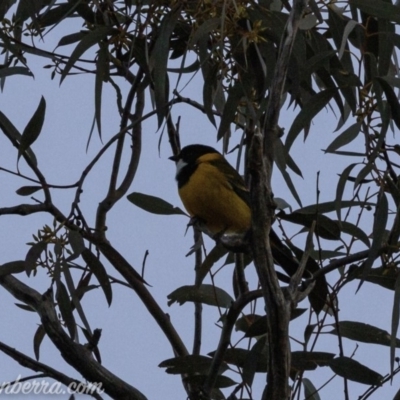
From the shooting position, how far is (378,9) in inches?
91.2

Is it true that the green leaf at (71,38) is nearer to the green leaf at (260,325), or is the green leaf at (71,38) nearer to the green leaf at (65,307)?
the green leaf at (65,307)

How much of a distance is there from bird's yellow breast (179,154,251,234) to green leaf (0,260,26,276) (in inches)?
36.6

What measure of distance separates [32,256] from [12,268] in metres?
0.17

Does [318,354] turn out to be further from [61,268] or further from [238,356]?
[61,268]

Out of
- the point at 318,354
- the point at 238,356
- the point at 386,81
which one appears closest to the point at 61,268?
the point at 238,356

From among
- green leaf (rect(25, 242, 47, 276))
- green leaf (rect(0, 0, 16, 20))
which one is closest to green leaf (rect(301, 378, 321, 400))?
green leaf (rect(25, 242, 47, 276))

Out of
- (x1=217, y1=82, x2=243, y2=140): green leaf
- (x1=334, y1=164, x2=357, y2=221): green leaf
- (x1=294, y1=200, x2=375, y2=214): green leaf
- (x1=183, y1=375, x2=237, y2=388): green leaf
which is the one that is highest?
(x1=217, y1=82, x2=243, y2=140): green leaf

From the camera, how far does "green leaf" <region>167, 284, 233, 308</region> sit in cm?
261

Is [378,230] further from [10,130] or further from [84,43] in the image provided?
[10,130]

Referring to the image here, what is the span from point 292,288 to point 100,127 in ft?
2.37

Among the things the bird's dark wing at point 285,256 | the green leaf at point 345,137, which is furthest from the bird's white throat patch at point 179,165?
the green leaf at point 345,137

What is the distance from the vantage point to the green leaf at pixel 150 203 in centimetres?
269

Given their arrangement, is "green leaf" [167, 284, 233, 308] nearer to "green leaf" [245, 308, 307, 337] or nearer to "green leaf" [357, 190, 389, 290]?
"green leaf" [245, 308, 307, 337]

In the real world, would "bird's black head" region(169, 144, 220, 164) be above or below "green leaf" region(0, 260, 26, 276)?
above
